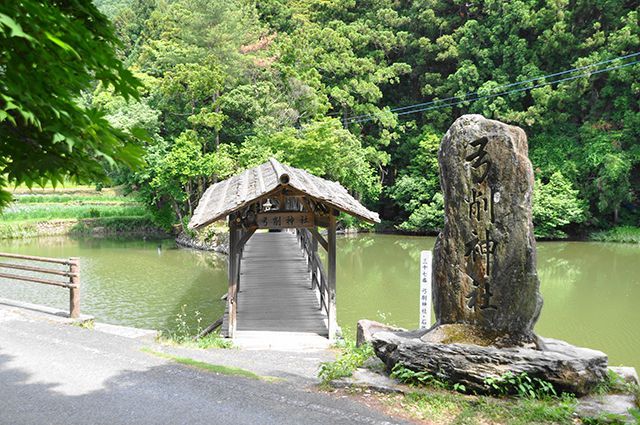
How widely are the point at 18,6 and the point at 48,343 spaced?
577 centimetres

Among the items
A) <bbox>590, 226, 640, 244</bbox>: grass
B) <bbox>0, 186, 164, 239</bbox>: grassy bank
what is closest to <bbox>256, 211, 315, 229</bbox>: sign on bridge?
<bbox>590, 226, 640, 244</bbox>: grass

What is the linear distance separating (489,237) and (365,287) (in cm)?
972

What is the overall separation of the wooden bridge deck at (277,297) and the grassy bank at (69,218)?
13837 millimetres

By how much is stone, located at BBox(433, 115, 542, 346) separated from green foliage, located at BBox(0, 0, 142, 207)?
355 centimetres

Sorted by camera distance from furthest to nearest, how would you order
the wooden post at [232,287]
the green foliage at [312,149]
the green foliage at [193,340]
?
the green foliage at [312,149] → the wooden post at [232,287] → the green foliage at [193,340]

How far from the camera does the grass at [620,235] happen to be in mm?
23109

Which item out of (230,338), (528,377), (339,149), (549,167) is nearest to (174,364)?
(230,338)

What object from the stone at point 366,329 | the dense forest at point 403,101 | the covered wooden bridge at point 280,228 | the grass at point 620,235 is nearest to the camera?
the stone at point 366,329

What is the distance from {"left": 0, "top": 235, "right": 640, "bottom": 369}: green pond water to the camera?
35.2 ft

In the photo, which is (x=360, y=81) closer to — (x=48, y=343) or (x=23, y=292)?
(x=23, y=292)

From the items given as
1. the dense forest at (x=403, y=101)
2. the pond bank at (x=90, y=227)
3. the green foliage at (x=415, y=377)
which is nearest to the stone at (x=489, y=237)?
the green foliage at (x=415, y=377)

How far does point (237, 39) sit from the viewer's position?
A: 27.2 metres

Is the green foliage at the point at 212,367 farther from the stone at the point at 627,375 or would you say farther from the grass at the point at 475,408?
the stone at the point at 627,375

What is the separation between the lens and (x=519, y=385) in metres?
4.40
